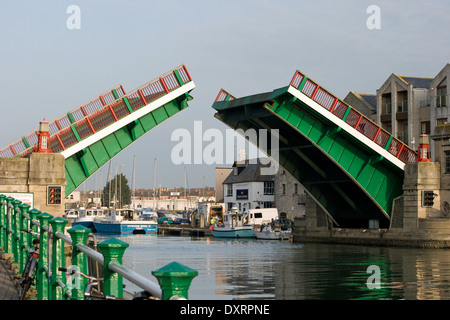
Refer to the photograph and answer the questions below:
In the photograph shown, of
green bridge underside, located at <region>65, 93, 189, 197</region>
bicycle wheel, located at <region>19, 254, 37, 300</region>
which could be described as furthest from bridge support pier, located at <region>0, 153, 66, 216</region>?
bicycle wheel, located at <region>19, 254, 37, 300</region>

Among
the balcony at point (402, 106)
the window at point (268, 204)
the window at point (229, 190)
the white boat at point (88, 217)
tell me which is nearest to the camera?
the balcony at point (402, 106)

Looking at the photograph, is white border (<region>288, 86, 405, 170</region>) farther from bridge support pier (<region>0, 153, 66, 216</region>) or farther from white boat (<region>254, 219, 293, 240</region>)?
white boat (<region>254, 219, 293, 240</region>)

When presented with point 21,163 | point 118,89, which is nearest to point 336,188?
point 118,89

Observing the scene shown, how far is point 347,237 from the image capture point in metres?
41.6

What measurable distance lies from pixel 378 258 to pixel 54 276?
24.2 m

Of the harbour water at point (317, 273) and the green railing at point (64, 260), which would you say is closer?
the green railing at point (64, 260)

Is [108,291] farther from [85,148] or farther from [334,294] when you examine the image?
[85,148]

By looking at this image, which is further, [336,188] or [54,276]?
[336,188]

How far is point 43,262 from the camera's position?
942cm

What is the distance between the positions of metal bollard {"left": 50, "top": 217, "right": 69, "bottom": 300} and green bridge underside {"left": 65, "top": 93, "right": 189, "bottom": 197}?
2362 cm

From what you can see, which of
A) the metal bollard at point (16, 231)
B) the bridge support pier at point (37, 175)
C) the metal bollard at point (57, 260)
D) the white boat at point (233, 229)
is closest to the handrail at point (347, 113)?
the bridge support pier at point (37, 175)

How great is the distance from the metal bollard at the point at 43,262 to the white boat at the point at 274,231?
136ft

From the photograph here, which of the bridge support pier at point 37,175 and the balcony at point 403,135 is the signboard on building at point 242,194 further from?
the bridge support pier at point 37,175

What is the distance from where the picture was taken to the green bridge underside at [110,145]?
3209cm
